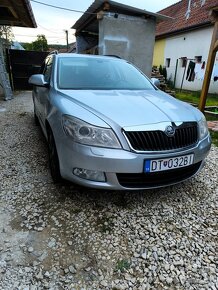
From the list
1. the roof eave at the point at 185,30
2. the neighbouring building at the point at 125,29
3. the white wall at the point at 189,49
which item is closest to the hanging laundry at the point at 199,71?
the white wall at the point at 189,49

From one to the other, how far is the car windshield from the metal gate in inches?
342

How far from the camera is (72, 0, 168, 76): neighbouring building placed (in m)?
9.06

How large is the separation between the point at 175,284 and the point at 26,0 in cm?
766

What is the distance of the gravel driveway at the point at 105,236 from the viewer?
1.66 metres

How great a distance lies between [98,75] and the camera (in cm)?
327

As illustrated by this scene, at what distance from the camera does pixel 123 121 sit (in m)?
2.11

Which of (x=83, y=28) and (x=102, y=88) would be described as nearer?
(x=102, y=88)

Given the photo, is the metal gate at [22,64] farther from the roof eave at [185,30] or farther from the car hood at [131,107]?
the car hood at [131,107]

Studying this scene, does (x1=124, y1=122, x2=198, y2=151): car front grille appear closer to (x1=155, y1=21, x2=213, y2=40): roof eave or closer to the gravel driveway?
the gravel driveway

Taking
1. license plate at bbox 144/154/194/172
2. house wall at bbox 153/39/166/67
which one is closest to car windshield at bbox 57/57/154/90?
license plate at bbox 144/154/194/172

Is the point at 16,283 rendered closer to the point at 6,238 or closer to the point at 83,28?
the point at 6,238

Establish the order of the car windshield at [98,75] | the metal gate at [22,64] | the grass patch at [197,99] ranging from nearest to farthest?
the car windshield at [98,75] → the grass patch at [197,99] → the metal gate at [22,64]

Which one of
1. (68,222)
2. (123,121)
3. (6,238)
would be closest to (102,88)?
(123,121)

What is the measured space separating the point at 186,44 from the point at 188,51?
572 millimetres
